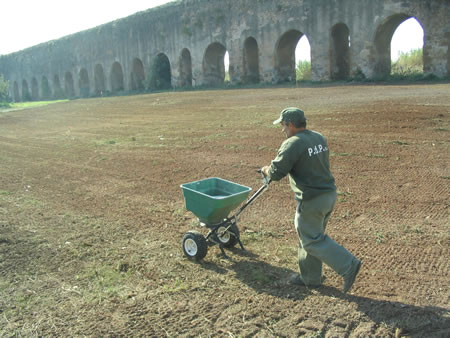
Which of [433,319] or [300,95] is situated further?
[300,95]

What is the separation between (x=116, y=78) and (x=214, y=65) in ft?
43.4

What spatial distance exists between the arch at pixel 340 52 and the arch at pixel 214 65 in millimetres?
8806

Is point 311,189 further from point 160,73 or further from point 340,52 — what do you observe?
point 160,73

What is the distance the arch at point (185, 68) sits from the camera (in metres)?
32.5

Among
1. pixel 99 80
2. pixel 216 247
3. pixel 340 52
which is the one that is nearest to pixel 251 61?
pixel 340 52

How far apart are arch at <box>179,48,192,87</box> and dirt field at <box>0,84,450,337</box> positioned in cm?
2053

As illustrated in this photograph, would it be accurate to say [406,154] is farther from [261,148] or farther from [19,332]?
[19,332]

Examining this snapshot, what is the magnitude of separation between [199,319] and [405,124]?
8.41 meters

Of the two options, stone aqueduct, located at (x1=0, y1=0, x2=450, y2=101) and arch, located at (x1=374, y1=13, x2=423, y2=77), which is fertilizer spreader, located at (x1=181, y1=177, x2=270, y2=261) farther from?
arch, located at (x1=374, y1=13, x2=423, y2=77)

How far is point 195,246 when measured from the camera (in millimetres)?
5203

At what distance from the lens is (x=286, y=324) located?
12.9 ft

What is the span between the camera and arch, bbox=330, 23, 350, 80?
76.7ft

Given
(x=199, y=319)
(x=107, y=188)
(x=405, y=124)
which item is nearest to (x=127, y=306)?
(x=199, y=319)

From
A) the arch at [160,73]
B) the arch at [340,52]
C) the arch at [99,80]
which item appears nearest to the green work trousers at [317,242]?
the arch at [340,52]
